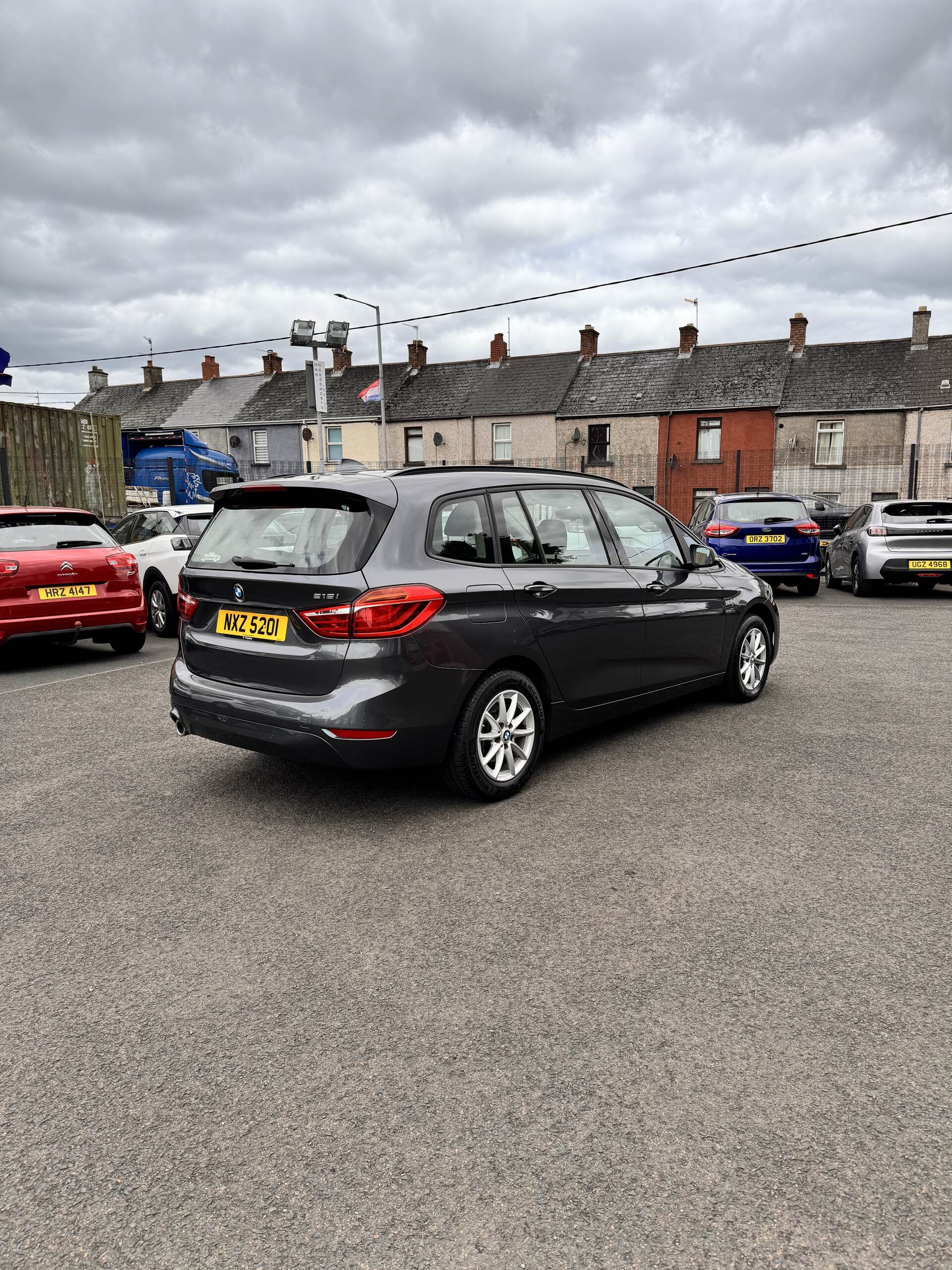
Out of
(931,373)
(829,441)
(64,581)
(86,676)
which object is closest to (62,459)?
(64,581)

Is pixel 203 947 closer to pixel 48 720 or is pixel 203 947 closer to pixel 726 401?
pixel 48 720

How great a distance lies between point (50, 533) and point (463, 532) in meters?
5.90

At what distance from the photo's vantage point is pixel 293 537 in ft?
14.4

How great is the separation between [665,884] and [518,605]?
5.35 ft

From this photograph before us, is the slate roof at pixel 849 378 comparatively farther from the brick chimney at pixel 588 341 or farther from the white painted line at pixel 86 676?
the white painted line at pixel 86 676

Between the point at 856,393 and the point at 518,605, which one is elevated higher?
the point at 856,393

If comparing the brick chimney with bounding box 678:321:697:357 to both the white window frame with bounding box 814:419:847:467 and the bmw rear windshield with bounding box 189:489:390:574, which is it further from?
the bmw rear windshield with bounding box 189:489:390:574

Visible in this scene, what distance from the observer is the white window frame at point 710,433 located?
38.1 meters

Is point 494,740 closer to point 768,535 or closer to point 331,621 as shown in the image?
point 331,621

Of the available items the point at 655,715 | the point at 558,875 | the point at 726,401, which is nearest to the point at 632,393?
the point at 726,401

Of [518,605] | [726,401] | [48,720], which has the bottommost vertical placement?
[48,720]

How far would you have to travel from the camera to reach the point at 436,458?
42875 millimetres

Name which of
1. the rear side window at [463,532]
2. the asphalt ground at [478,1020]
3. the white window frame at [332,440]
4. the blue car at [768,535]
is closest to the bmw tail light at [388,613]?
the rear side window at [463,532]

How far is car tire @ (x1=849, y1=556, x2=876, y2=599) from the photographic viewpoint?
47.0 ft
